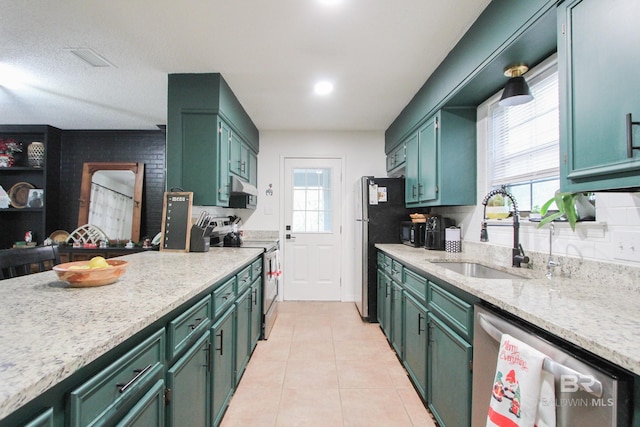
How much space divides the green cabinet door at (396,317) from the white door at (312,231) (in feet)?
5.44

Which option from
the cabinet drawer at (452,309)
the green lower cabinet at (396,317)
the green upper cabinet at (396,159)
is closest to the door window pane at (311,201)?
the green upper cabinet at (396,159)

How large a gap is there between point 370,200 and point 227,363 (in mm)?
2276

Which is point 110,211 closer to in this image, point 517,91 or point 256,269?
point 256,269

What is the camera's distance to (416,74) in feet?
8.52

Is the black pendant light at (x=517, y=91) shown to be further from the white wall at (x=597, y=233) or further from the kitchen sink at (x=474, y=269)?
the kitchen sink at (x=474, y=269)

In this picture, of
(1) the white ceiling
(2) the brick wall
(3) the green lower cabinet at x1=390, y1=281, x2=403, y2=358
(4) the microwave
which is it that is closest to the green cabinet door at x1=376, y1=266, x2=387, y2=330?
(3) the green lower cabinet at x1=390, y1=281, x2=403, y2=358

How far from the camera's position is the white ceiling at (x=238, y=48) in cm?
180

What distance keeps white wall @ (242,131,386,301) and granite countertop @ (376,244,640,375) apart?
2.69 m

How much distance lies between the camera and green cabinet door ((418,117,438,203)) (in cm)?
261

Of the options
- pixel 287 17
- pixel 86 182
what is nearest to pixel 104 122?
pixel 86 182

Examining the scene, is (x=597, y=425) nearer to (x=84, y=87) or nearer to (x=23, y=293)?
(x=23, y=293)

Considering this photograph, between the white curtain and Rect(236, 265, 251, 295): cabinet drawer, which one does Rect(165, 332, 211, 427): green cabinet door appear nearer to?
Rect(236, 265, 251, 295): cabinet drawer

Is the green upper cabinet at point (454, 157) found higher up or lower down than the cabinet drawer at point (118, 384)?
higher up

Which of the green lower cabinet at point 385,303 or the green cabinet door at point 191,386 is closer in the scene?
the green cabinet door at point 191,386
